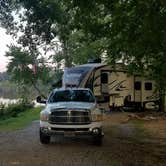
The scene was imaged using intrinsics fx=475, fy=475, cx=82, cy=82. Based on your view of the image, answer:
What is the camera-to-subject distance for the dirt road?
13.5 m

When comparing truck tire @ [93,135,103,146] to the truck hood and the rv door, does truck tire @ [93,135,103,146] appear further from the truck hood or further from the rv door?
the rv door

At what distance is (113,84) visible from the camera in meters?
35.0

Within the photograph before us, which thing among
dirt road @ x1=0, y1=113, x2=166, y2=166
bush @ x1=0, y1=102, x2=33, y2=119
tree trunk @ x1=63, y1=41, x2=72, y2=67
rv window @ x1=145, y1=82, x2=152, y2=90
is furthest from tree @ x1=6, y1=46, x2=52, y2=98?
dirt road @ x1=0, y1=113, x2=166, y2=166

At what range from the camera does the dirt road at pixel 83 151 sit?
1354 centimetres

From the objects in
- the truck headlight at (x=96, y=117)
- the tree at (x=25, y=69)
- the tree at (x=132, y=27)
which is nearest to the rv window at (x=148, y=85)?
the tree at (x=132, y=27)

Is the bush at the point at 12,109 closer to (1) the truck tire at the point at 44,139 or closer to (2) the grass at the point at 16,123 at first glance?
(2) the grass at the point at 16,123

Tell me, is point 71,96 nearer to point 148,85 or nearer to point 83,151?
point 83,151

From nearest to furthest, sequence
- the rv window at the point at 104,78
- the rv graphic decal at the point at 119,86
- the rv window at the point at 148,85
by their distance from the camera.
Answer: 1. the rv window at the point at 104,78
2. the rv graphic decal at the point at 119,86
3. the rv window at the point at 148,85

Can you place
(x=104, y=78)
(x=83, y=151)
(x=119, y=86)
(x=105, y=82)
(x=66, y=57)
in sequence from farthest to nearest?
(x=66, y=57) < (x=119, y=86) < (x=105, y=82) < (x=104, y=78) < (x=83, y=151)

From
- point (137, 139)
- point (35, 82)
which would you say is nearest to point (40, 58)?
point (35, 82)

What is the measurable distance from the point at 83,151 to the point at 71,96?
3379 mm

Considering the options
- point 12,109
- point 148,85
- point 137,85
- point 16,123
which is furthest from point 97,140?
point 12,109

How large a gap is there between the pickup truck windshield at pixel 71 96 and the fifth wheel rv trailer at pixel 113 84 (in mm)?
12273

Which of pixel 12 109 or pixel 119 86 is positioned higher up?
pixel 119 86
